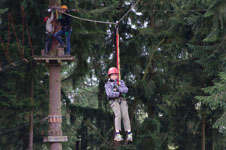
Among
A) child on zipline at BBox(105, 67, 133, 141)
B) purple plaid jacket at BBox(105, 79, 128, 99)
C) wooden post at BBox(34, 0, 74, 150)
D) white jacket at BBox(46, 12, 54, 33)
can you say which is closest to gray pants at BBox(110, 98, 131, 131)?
child on zipline at BBox(105, 67, 133, 141)

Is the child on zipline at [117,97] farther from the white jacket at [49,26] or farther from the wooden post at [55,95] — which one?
the white jacket at [49,26]

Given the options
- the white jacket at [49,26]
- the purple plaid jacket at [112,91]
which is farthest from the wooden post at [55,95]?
the purple plaid jacket at [112,91]

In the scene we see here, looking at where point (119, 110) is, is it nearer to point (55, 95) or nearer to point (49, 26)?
point (49, 26)

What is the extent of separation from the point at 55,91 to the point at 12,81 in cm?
265

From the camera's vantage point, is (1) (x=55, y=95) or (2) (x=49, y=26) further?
(1) (x=55, y=95)

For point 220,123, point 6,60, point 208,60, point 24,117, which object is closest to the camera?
point 220,123

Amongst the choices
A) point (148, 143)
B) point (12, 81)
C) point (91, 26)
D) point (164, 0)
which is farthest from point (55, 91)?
point (164, 0)

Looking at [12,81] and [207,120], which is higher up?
[12,81]

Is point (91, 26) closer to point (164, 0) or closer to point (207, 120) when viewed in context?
point (164, 0)

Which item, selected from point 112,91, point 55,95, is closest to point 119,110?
point 112,91

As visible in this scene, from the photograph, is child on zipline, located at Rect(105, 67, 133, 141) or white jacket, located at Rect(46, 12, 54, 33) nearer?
child on zipline, located at Rect(105, 67, 133, 141)

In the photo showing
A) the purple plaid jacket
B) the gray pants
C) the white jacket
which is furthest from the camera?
the white jacket

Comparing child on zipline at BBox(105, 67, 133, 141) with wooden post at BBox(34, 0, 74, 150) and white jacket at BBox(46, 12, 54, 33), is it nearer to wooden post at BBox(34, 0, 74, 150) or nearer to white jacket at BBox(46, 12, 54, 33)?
wooden post at BBox(34, 0, 74, 150)

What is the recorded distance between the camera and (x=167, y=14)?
21234mm
